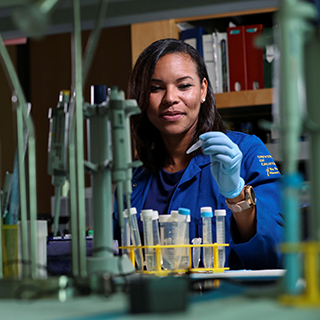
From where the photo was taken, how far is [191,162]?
6.14 ft

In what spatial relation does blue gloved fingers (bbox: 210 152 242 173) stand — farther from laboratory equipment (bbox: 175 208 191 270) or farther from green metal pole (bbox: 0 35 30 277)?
green metal pole (bbox: 0 35 30 277)

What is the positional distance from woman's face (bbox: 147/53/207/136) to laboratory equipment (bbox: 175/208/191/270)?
2.62ft

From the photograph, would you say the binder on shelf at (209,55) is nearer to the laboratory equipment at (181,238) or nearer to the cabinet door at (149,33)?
the cabinet door at (149,33)

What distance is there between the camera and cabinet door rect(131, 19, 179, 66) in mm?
2492

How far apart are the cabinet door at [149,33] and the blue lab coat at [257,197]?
84 centimetres

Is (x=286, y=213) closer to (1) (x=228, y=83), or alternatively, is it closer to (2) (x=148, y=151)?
(2) (x=148, y=151)

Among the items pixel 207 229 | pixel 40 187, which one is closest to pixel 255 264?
pixel 207 229

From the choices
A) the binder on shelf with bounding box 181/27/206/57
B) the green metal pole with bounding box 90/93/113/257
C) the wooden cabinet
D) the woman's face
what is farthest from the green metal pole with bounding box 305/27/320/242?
the binder on shelf with bounding box 181/27/206/57

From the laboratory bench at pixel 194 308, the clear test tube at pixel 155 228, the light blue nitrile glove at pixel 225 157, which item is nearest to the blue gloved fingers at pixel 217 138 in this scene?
the light blue nitrile glove at pixel 225 157

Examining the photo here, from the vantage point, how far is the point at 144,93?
1872 mm

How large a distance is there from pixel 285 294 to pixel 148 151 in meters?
1.55

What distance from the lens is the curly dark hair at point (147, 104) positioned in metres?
1.88

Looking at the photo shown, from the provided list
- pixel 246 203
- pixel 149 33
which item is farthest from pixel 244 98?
pixel 246 203

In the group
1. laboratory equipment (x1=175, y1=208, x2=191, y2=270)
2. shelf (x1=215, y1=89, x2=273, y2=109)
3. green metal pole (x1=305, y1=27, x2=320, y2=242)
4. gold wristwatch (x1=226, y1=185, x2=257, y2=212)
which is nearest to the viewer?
green metal pole (x1=305, y1=27, x2=320, y2=242)
